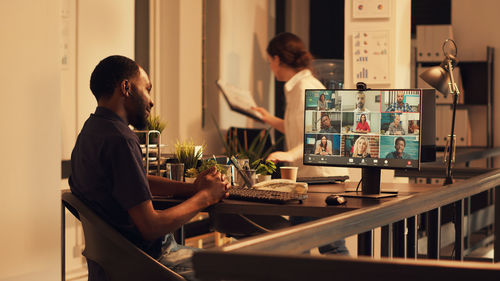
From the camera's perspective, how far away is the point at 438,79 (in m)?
3.22

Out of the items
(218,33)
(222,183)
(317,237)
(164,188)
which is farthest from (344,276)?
(218,33)

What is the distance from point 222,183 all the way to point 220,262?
65.3 inches

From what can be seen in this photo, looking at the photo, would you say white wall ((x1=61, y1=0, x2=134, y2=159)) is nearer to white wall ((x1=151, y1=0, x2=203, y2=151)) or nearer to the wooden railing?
white wall ((x1=151, y1=0, x2=203, y2=151))

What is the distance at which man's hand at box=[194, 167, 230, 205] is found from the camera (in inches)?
100

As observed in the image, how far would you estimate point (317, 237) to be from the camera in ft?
3.90

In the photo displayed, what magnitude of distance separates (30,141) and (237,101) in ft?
9.49

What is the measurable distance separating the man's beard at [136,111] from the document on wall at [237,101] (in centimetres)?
313

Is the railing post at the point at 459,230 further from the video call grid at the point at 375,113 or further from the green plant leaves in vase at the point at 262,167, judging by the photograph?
the green plant leaves in vase at the point at 262,167

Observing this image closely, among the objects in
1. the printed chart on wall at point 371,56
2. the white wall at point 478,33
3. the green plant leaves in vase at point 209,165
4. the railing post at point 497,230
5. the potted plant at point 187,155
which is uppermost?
the white wall at point 478,33

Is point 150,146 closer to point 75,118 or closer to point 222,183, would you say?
point 222,183

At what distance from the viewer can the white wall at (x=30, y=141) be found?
2949 millimetres

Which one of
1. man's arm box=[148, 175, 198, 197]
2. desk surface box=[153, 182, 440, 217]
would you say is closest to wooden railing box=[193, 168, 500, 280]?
desk surface box=[153, 182, 440, 217]

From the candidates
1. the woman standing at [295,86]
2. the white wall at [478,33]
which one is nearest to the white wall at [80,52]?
the woman standing at [295,86]

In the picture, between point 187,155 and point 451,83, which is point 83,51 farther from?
point 451,83
